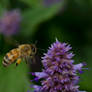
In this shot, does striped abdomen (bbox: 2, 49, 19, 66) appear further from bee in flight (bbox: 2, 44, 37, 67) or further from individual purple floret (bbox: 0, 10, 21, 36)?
individual purple floret (bbox: 0, 10, 21, 36)

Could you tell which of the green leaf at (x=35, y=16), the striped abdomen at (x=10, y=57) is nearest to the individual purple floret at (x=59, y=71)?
the striped abdomen at (x=10, y=57)

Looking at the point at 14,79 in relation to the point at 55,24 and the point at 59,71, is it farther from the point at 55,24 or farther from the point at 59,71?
the point at 59,71

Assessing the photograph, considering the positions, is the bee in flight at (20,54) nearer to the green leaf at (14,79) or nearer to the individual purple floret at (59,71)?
the individual purple floret at (59,71)

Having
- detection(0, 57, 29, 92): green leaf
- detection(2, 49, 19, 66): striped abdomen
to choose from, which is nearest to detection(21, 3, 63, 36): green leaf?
detection(0, 57, 29, 92): green leaf

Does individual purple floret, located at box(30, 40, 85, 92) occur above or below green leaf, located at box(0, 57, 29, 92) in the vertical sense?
below

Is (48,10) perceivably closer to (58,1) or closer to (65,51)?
(58,1)

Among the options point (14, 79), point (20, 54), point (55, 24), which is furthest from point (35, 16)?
point (20, 54)
